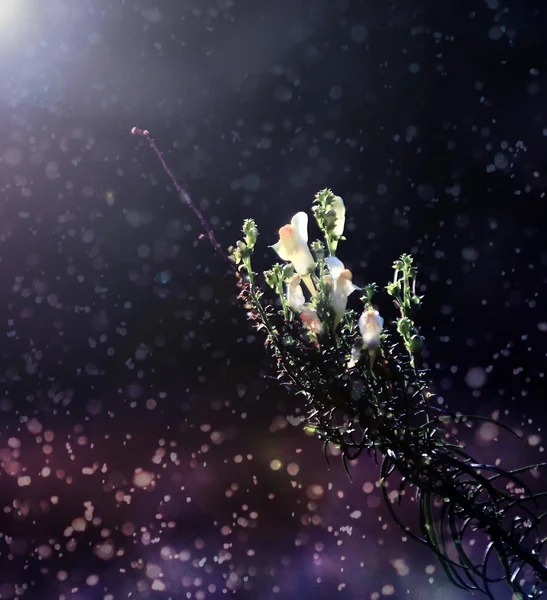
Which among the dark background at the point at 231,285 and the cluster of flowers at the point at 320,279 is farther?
the dark background at the point at 231,285

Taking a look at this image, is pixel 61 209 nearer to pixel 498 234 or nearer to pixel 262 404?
pixel 262 404

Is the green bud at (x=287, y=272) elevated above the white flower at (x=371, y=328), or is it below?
above

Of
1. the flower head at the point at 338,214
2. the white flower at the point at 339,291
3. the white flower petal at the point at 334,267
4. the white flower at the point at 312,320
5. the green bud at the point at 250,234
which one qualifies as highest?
the flower head at the point at 338,214

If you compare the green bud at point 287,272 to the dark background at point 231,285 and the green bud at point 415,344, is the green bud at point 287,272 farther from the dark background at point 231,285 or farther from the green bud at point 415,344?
the dark background at point 231,285

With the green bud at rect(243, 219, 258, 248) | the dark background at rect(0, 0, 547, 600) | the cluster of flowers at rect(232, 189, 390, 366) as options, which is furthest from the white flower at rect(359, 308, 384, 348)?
the dark background at rect(0, 0, 547, 600)

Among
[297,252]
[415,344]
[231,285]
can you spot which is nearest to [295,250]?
[297,252]

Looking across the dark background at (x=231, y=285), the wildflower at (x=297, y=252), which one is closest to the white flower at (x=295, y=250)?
the wildflower at (x=297, y=252)
